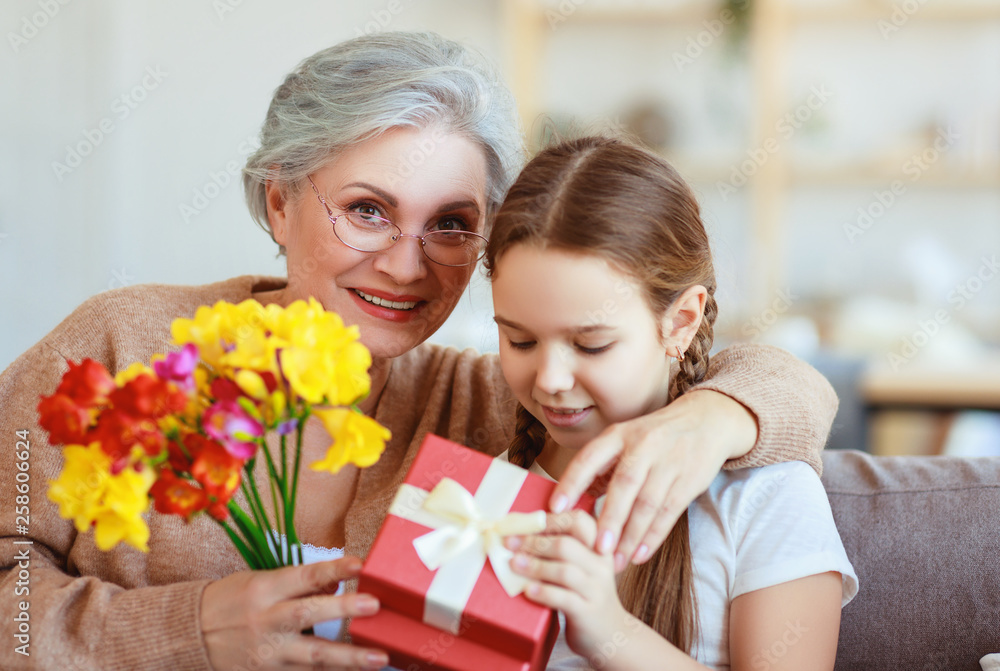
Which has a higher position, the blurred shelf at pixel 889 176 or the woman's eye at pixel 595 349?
the blurred shelf at pixel 889 176

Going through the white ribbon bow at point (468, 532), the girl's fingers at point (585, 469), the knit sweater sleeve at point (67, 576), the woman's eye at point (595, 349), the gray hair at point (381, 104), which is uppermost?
the gray hair at point (381, 104)

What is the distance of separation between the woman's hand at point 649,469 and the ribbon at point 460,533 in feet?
0.18

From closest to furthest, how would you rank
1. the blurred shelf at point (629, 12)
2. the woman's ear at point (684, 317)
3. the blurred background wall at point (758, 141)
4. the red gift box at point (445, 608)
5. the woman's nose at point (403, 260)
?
the red gift box at point (445, 608) < the woman's ear at point (684, 317) < the woman's nose at point (403, 260) < the blurred background wall at point (758, 141) < the blurred shelf at point (629, 12)

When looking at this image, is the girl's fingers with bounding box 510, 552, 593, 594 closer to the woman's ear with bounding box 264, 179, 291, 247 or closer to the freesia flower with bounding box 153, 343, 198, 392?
the freesia flower with bounding box 153, 343, 198, 392

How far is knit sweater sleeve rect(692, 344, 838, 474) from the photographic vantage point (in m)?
1.11

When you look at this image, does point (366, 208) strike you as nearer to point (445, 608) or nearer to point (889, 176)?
point (445, 608)

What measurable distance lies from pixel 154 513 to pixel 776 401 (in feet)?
2.97

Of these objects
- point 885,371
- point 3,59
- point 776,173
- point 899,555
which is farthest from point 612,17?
point 899,555

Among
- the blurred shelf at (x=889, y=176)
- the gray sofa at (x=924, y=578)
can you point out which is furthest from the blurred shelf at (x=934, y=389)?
the gray sofa at (x=924, y=578)

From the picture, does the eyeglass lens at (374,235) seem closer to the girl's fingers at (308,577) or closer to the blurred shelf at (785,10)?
the girl's fingers at (308,577)

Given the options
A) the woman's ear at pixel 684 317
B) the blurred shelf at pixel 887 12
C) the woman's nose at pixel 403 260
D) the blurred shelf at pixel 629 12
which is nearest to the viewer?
the woman's ear at pixel 684 317

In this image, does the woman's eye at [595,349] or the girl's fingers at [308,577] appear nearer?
the girl's fingers at [308,577]

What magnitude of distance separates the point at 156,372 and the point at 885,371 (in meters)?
3.30

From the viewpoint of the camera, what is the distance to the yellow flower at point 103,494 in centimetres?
71
